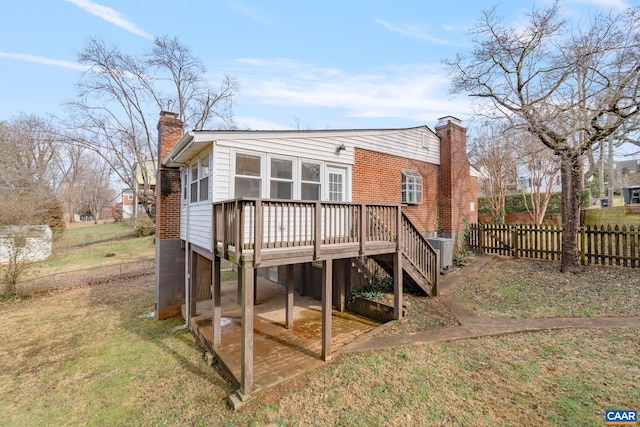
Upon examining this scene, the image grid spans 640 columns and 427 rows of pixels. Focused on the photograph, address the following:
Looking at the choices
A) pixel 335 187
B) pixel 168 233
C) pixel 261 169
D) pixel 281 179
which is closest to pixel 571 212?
pixel 335 187

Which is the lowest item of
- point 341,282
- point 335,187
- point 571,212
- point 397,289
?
point 341,282

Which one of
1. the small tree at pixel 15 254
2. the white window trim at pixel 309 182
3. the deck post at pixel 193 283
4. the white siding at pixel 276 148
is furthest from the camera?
the small tree at pixel 15 254

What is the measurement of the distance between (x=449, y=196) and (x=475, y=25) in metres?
6.81

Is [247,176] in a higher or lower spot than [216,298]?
higher

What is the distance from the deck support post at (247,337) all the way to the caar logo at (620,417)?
5031mm

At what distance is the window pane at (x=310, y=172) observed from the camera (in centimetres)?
809

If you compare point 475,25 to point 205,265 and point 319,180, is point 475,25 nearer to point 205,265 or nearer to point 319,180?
point 319,180

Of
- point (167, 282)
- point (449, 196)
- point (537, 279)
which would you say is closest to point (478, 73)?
point (449, 196)

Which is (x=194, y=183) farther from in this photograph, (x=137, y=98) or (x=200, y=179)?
(x=137, y=98)

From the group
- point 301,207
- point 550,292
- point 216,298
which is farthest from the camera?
point 550,292

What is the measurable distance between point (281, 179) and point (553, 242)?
10.4m

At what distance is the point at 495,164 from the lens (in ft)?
64.3

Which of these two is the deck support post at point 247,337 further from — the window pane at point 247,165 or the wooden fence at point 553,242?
the wooden fence at point 553,242

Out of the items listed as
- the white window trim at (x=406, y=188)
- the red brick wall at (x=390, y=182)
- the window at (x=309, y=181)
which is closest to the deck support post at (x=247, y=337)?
the window at (x=309, y=181)
